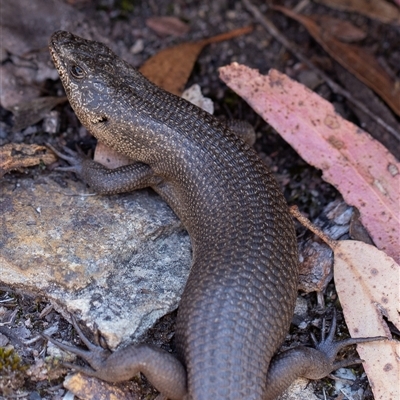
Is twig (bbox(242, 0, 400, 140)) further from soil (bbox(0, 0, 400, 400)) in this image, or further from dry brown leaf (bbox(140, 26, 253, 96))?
dry brown leaf (bbox(140, 26, 253, 96))

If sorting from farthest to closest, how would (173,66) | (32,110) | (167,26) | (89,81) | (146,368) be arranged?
(167,26) → (173,66) → (32,110) → (89,81) → (146,368)

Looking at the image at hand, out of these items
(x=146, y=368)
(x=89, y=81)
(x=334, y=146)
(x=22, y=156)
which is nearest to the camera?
(x=146, y=368)

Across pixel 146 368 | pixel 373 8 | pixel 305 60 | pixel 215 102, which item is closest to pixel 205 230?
pixel 146 368

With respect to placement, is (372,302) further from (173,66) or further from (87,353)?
(173,66)

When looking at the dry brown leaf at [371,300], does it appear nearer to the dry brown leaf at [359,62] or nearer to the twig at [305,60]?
the twig at [305,60]

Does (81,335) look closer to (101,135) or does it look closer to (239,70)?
(101,135)

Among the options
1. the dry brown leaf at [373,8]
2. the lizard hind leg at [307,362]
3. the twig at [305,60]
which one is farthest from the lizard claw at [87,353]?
the dry brown leaf at [373,8]
